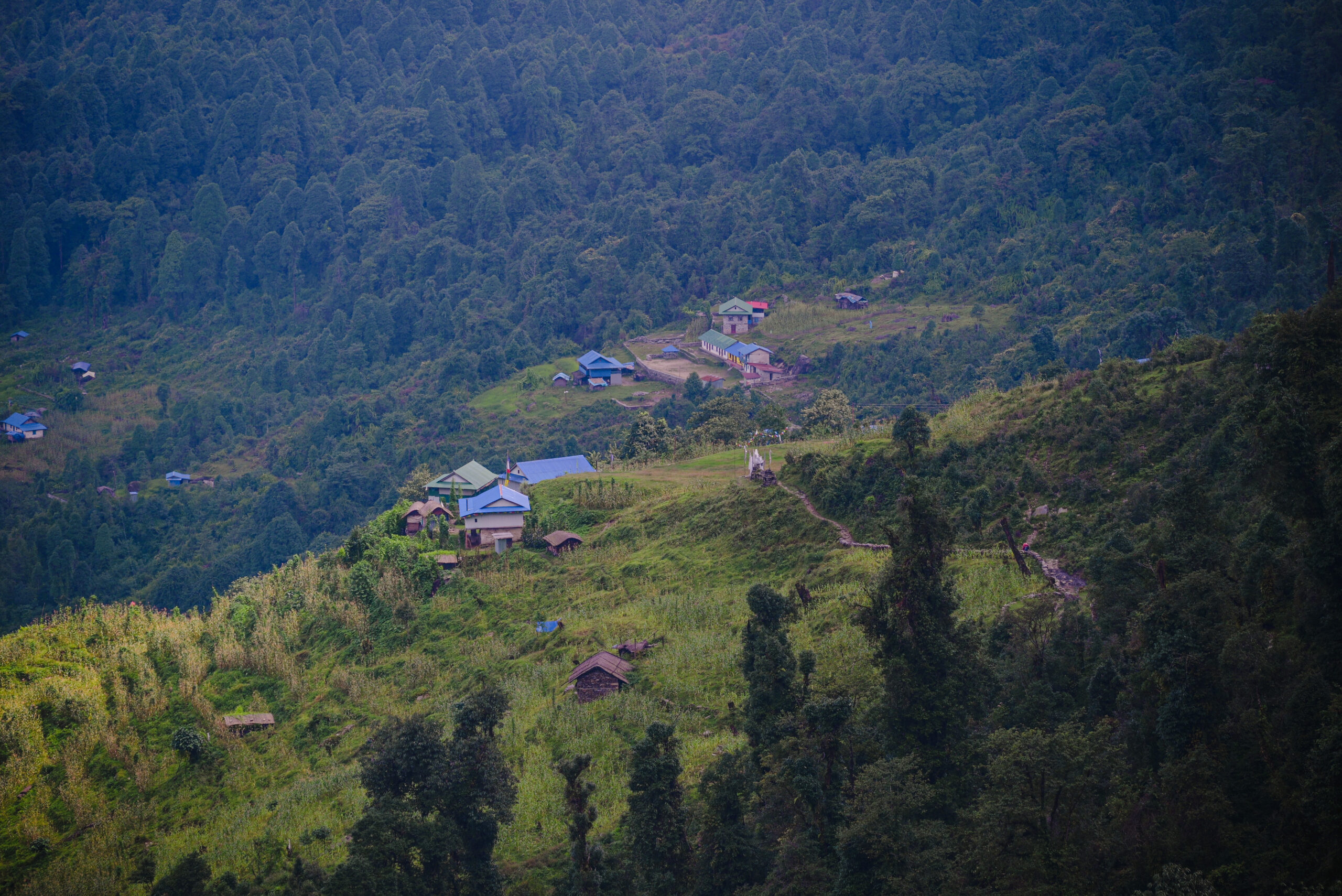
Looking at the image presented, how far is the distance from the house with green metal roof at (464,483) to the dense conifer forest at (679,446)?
166 centimetres

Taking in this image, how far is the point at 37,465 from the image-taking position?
74375 mm

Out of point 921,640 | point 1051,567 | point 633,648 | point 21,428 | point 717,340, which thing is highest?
point 921,640

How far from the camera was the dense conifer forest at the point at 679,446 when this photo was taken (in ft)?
50.7

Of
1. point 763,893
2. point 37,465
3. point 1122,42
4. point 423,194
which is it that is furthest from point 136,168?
point 763,893

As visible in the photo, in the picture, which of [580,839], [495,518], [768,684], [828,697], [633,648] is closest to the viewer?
[580,839]

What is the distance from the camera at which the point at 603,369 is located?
6925cm

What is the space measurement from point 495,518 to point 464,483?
13.5 feet

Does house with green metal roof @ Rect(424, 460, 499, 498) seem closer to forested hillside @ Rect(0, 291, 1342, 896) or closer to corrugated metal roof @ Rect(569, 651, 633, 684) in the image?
forested hillside @ Rect(0, 291, 1342, 896)

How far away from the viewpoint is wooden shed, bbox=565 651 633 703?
79.0ft

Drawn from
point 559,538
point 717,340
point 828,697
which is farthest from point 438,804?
point 717,340

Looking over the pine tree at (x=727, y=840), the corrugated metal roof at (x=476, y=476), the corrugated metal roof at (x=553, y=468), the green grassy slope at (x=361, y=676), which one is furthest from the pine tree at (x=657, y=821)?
the corrugated metal roof at (x=553, y=468)

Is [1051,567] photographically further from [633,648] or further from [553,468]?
[553,468]

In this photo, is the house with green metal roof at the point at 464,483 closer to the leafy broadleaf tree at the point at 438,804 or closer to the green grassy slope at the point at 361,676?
the green grassy slope at the point at 361,676

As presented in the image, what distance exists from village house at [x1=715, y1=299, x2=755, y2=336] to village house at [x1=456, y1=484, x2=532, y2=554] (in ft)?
124
